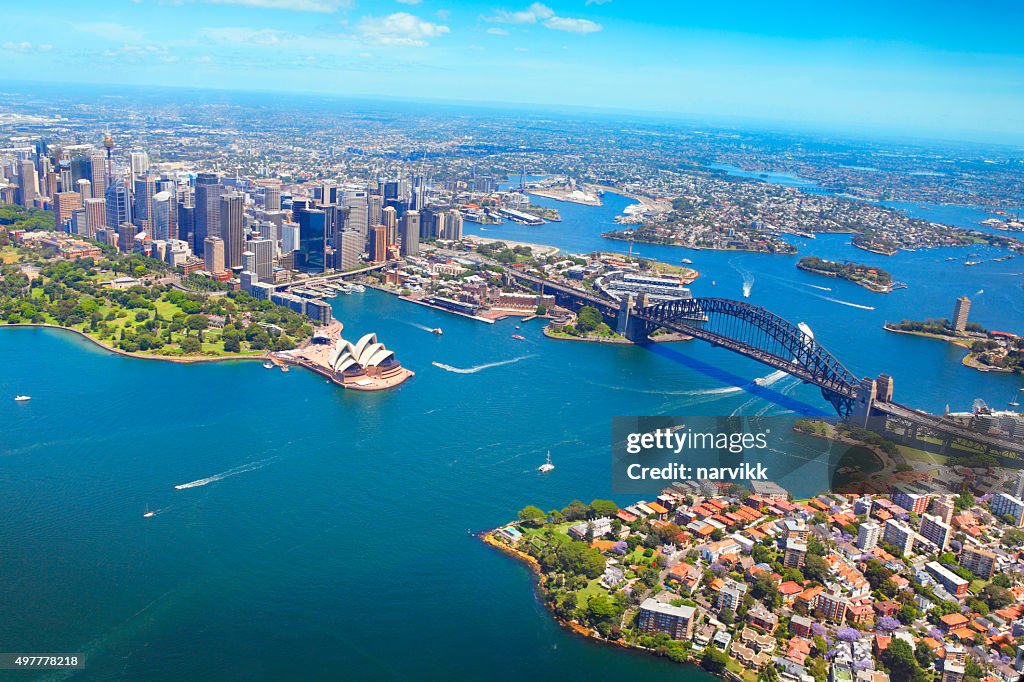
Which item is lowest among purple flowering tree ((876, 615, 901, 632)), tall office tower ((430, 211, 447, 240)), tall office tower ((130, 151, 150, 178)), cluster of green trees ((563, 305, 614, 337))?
purple flowering tree ((876, 615, 901, 632))

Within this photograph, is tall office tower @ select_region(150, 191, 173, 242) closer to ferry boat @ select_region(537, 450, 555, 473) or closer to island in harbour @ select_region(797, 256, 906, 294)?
ferry boat @ select_region(537, 450, 555, 473)

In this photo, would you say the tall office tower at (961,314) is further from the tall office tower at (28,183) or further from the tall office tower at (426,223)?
the tall office tower at (28,183)

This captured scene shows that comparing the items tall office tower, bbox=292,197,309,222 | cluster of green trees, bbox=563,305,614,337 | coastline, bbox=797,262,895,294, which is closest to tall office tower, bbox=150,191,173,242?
→ tall office tower, bbox=292,197,309,222

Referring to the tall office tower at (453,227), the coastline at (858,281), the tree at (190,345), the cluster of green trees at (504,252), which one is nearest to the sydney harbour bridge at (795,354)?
the cluster of green trees at (504,252)

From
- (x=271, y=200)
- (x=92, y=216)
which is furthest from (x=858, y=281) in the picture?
(x=92, y=216)

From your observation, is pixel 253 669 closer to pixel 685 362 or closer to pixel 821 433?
pixel 821 433

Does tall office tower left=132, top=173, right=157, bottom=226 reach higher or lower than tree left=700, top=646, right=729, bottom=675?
higher

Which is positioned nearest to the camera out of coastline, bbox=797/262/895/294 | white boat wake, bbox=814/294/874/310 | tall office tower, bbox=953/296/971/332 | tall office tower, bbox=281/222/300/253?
tall office tower, bbox=953/296/971/332
